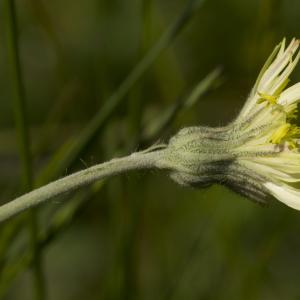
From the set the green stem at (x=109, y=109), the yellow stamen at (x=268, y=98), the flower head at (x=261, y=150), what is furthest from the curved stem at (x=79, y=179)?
the green stem at (x=109, y=109)

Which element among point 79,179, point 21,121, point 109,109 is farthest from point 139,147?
point 79,179

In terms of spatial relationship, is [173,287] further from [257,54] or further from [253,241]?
[253,241]

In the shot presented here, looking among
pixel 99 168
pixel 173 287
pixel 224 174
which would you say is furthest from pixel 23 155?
pixel 173 287

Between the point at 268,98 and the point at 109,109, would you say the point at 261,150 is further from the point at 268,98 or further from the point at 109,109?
the point at 109,109

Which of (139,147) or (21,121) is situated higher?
(139,147)

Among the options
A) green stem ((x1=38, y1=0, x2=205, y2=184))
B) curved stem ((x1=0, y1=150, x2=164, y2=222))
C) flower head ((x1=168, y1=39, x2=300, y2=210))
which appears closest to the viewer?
curved stem ((x1=0, y1=150, x2=164, y2=222))

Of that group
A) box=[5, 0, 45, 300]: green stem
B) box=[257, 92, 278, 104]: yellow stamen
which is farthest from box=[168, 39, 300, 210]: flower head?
box=[5, 0, 45, 300]: green stem

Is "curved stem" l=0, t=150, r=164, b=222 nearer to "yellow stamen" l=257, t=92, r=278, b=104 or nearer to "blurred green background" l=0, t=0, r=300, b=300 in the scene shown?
"yellow stamen" l=257, t=92, r=278, b=104
